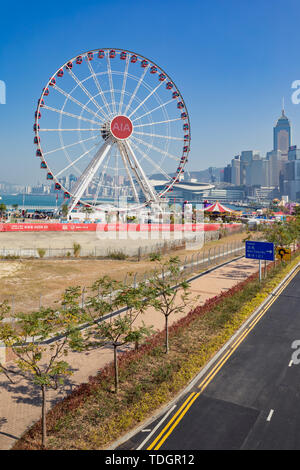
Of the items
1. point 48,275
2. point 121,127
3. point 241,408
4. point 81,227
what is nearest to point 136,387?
point 241,408

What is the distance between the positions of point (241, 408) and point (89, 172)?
59.1 meters

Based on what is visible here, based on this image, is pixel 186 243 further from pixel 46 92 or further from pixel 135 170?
pixel 46 92

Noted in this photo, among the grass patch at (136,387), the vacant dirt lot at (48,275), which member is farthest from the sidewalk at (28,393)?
the vacant dirt lot at (48,275)

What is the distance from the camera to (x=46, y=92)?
56469 mm

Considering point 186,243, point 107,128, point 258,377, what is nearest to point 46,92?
point 107,128

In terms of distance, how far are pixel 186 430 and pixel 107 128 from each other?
204 feet

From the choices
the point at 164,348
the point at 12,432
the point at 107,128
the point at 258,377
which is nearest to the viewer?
the point at 12,432

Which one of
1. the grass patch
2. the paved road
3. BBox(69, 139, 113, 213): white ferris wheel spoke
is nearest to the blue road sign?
the grass patch

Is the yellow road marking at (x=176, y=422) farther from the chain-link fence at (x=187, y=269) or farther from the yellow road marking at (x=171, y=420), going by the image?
the chain-link fence at (x=187, y=269)

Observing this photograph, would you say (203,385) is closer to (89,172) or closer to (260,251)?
(260,251)

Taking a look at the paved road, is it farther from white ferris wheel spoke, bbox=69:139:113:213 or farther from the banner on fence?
white ferris wheel spoke, bbox=69:139:113:213

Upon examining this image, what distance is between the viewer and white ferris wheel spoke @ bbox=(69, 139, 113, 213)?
2566 inches

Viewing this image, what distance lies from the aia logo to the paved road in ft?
183

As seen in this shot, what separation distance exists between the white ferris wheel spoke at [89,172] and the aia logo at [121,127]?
2.25m
